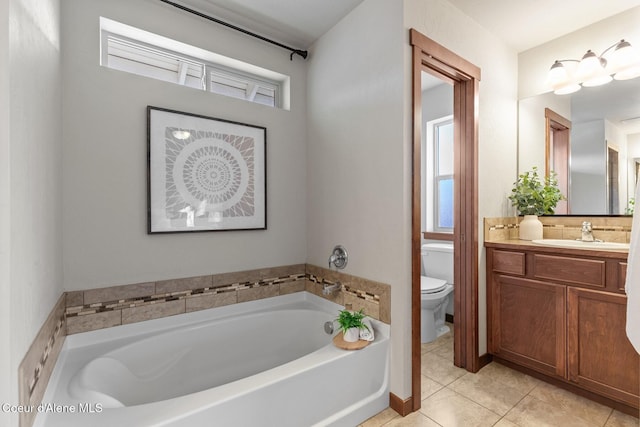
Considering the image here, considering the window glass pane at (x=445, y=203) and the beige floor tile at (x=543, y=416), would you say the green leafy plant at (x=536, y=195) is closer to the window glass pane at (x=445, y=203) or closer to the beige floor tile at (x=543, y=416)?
the window glass pane at (x=445, y=203)

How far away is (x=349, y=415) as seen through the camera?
1549mm

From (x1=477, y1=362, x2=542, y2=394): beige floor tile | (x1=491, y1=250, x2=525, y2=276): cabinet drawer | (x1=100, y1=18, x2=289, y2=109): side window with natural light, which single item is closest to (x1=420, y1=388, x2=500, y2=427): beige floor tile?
(x1=477, y1=362, x2=542, y2=394): beige floor tile

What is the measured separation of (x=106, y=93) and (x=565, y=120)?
3186 mm

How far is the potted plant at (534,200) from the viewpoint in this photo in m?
2.29

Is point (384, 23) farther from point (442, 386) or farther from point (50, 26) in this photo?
point (442, 386)

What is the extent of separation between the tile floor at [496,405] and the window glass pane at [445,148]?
1.98 metres

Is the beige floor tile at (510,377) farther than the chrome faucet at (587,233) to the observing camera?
No

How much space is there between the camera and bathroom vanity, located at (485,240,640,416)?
166cm

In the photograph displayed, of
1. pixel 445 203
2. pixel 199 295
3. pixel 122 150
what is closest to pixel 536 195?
pixel 445 203

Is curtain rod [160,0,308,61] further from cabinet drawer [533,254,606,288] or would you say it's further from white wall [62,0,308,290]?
cabinet drawer [533,254,606,288]

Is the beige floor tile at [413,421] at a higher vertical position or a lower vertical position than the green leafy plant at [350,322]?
lower

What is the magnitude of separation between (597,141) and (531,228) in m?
0.76

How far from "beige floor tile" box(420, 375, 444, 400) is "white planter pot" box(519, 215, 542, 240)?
131cm

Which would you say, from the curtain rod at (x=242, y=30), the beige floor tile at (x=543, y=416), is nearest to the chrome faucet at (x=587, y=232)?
the beige floor tile at (x=543, y=416)
